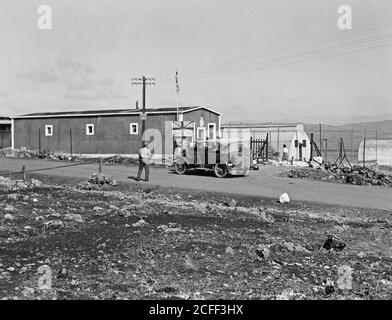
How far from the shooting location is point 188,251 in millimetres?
7984

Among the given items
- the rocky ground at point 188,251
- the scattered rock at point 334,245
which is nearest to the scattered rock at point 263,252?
the rocky ground at point 188,251

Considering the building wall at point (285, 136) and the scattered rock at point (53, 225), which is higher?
the building wall at point (285, 136)

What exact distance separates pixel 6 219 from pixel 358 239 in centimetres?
733

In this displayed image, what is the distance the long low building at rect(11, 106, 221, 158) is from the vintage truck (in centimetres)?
1133

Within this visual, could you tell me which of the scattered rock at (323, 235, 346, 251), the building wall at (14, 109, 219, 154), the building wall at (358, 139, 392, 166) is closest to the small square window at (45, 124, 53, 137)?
the building wall at (14, 109, 219, 154)

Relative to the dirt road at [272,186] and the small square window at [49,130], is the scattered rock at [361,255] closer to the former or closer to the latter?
the dirt road at [272,186]

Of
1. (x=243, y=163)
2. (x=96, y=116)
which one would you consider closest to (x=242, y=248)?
(x=243, y=163)

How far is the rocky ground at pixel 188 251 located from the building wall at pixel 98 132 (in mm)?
21563

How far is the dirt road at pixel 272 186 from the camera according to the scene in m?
16.0

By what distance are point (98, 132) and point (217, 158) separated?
18.0 metres

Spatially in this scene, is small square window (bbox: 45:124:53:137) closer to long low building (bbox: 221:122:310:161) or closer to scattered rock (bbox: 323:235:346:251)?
long low building (bbox: 221:122:310:161)

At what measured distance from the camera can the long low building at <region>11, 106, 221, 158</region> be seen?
3462 cm

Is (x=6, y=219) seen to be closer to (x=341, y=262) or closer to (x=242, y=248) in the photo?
(x=242, y=248)
